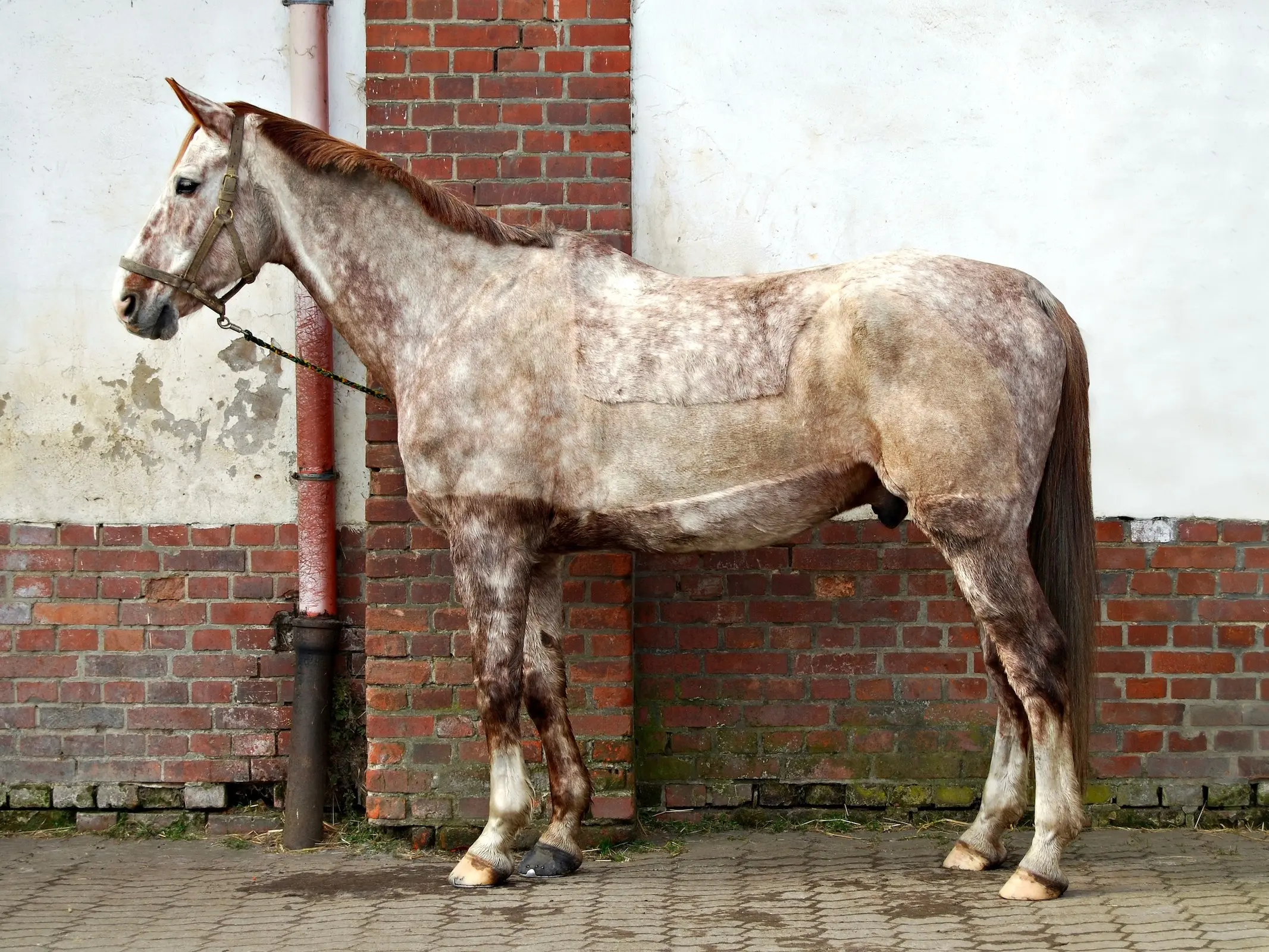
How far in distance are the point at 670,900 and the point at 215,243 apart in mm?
2643

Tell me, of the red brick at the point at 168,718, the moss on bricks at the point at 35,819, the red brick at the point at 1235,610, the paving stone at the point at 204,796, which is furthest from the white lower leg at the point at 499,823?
the red brick at the point at 1235,610

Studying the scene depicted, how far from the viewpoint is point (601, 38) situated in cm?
502

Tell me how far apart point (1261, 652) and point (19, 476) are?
16.5 ft

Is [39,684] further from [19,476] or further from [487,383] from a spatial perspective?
[487,383]

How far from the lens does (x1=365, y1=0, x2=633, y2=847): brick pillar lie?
500 centimetres

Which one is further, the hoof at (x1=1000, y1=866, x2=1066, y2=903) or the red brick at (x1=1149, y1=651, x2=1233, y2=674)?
the red brick at (x1=1149, y1=651, x2=1233, y2=674)

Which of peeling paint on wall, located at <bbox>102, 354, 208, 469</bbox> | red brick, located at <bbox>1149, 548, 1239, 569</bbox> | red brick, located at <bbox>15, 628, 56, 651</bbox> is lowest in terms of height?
red brick, located at <bbox>15, 628, 56, 651</bbox>

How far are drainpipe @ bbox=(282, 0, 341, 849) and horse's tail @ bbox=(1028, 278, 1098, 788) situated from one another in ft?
8.83

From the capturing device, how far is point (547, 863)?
14.8ft

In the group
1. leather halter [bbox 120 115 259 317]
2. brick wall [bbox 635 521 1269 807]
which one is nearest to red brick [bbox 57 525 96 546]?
leather halter [bbox 120 115 259 317]

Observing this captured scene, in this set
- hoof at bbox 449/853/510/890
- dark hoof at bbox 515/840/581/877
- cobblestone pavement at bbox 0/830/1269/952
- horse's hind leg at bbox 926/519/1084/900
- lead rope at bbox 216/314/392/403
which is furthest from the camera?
lead rope at bbox 216/314/392/403

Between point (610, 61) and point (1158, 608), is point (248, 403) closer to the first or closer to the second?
point (610, 61)

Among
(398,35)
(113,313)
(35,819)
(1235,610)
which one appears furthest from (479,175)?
(1235,610)

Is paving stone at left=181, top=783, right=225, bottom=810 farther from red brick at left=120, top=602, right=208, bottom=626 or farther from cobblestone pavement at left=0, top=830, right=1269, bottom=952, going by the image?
red brick at left=120, top=602, right=208, bottom=626
